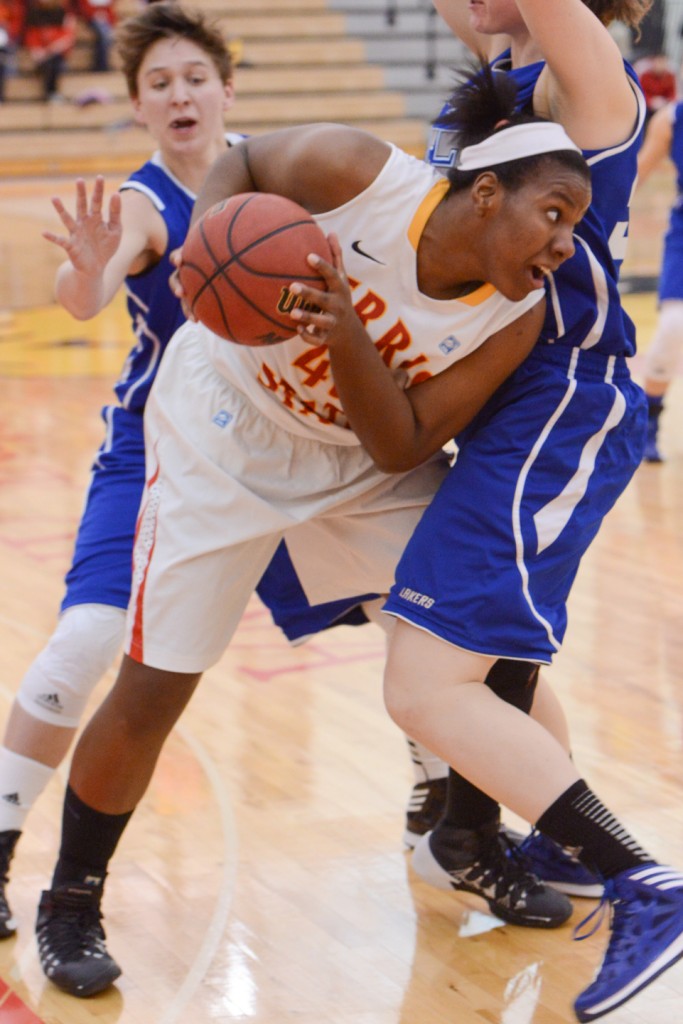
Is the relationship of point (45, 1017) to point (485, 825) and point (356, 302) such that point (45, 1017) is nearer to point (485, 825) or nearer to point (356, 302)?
point (485, 825)

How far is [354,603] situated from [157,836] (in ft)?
2.42

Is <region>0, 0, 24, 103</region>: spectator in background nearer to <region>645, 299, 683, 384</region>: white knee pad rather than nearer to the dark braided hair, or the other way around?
<region>645, 299, 683, 384</region>: white knee pad

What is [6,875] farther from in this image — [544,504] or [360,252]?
[360,252]

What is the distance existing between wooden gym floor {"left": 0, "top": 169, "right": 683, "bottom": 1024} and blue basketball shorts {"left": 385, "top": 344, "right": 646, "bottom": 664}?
2.24 feet

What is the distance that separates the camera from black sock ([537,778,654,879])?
2.39 meters

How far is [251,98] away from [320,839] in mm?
16329

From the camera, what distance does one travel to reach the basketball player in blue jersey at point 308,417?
236 centimetres

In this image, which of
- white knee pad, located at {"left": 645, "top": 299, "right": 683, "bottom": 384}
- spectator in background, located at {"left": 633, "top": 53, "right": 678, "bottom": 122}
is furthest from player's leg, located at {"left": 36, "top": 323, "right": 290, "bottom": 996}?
spectator in background, located at {"left": 633, "top": 53, "right": 678, "bottom": 122}

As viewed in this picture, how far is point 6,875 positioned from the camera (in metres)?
2.98

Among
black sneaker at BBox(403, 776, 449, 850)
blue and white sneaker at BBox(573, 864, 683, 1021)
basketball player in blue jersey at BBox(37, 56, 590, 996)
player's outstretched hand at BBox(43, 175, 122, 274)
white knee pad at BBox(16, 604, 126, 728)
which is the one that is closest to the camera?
blue and white sneaker at BBox(573, 864, 683, 1021)

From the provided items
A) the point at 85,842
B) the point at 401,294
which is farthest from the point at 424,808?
the point at 401,294

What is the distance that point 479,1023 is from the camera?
254 centimetres

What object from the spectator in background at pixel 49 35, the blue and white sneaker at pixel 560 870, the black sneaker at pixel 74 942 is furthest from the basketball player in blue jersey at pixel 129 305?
the spectator in background at pixel 49 35

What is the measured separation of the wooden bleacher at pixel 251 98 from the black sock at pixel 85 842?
1529 centimetres
